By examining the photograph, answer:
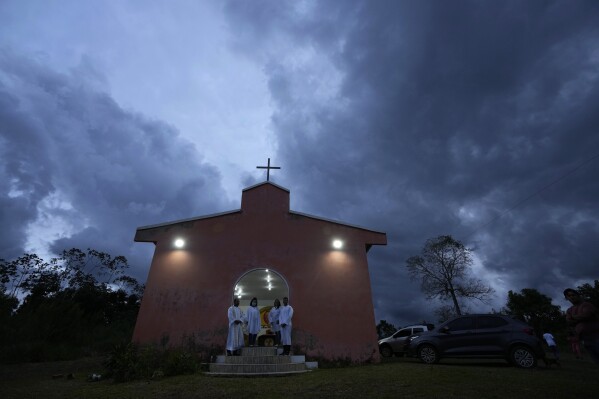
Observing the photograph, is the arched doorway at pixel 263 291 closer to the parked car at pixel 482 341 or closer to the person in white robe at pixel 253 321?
the person in white robe at pixel 253 321

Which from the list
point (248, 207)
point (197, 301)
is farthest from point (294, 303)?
point (248, 207)

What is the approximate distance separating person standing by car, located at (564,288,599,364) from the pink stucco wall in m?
6.51

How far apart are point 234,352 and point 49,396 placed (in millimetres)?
4937

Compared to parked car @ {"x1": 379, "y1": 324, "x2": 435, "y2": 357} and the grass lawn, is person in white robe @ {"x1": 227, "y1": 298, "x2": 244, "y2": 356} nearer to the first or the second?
the grass lawn

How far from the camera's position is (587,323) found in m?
4.96

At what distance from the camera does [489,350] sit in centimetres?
888

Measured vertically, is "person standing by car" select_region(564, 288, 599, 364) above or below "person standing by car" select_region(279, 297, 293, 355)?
below

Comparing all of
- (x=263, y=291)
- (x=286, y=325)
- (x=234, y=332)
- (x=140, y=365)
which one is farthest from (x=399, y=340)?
(x=140, y=365)

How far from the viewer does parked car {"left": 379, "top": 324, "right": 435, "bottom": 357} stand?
50.2 ft

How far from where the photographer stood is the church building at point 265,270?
10.5m

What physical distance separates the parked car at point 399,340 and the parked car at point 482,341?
5.78 meters

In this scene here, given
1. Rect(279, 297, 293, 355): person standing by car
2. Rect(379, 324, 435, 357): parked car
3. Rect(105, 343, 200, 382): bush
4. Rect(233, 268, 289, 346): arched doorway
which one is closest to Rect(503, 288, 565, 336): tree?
Rect(379, 324, 435, 357): parked car

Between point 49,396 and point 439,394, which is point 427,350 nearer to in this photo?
point 439,394

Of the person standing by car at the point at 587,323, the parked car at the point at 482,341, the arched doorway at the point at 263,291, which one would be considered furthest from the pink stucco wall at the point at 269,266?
the person standing by car at the point at 587,323
